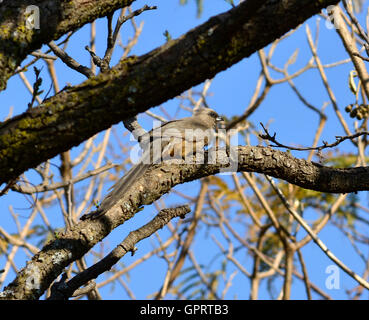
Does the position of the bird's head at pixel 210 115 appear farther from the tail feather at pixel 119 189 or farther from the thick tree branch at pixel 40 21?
the thick tree branch at pixel 40 21

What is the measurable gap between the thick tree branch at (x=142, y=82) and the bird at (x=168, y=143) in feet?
4.38

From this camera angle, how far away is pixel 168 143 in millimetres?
5117

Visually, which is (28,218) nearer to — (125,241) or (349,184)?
(125,241)

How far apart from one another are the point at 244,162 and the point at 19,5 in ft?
6.51

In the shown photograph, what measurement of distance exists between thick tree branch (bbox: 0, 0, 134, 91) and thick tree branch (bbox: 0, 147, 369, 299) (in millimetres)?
1143

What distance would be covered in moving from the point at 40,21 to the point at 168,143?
2.10m

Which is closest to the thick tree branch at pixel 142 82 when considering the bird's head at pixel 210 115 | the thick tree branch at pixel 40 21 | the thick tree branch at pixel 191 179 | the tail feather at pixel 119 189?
the thick tree branch at pixel 40 21

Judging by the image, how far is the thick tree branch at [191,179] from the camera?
3627 millimetres

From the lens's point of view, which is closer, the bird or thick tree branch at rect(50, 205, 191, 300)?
thick tree branch at rect(50, 205, 191, 300)

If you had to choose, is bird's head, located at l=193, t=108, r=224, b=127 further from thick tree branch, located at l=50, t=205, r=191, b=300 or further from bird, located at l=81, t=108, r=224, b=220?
thick tree branch, located at l=50, t=205, r=191, b=300

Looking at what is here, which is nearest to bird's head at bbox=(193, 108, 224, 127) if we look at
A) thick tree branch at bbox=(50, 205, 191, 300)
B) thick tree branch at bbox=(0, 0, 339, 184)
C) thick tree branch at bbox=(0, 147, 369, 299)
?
thick tree branch at bbox=(0, 147, 369, 299)

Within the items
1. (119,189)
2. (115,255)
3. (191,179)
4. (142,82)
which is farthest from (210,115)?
(142,82)

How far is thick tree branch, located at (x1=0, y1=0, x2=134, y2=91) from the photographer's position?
123 inches

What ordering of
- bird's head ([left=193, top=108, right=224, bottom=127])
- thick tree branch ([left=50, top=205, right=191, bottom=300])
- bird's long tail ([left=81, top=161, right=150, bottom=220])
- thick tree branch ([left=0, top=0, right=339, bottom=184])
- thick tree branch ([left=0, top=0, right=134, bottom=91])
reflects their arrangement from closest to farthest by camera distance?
thick tree branch ([left=0, top=0, right=339, bottom=184]) < thick tree branch ([left=0, top=0, right=134, bottom=91]) < thick tree branch ([left=50, top=205, right=191, bottom=300]) < bird's long tail ([left=81, top=161, right=150, bottom=220]) < bird's head ([left=193, top=108, right=224, bottom=127])
